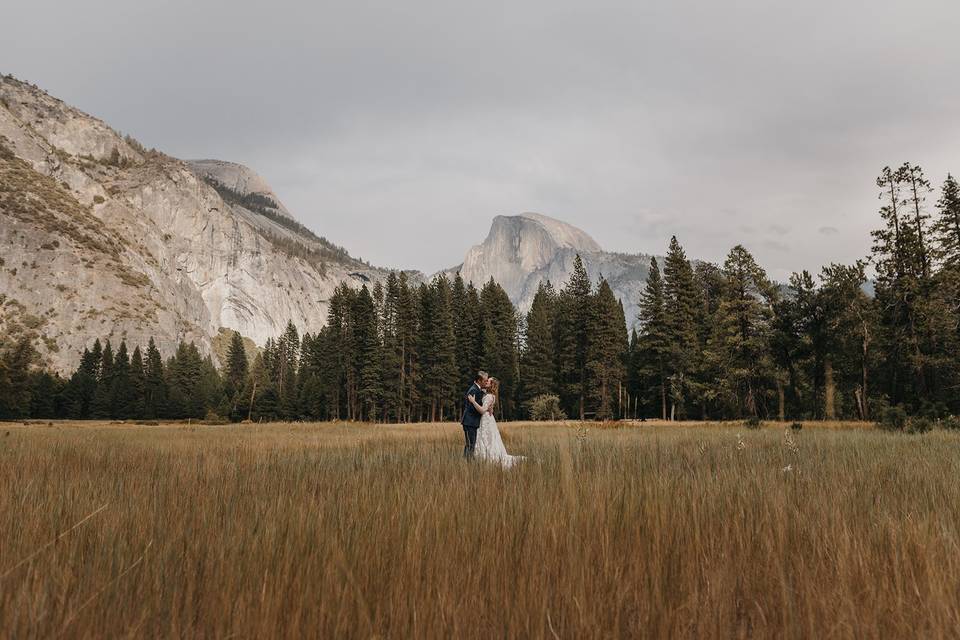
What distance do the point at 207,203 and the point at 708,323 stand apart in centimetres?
18782

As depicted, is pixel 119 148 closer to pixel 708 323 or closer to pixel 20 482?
pixel 708 323

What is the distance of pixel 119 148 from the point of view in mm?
197375

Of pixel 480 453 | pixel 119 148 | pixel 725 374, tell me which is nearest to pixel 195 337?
pixel 119 148

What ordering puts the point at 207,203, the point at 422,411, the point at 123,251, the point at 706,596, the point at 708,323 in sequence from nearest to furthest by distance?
the point at 706,596
the point at 708,323
the point at 422,411
the point at 123,251
the point at 207,203

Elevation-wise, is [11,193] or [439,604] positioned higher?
[11,193]

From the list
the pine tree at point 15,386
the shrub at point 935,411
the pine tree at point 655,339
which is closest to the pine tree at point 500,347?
the pine tree at point 655,339

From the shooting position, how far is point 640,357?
5800cm

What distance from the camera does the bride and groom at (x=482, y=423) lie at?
894 centimetres

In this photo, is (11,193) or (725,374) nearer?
(725,374)

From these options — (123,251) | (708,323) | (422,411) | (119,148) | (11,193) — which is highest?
(119,148)

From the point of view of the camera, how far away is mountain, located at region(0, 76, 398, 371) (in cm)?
10438

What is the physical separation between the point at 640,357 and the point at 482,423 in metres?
51.9

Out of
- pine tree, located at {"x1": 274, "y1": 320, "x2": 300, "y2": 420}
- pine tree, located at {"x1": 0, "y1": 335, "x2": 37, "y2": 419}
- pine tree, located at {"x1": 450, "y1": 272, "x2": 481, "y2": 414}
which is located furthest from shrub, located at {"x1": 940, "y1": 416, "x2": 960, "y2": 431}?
pine tree, located at {"x1": 0, "y1": 335, "x2": 37, "y2": 419}

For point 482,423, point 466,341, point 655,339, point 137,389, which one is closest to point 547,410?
point 655,339
